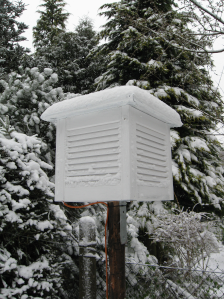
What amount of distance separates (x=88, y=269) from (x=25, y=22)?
1024 centimetres

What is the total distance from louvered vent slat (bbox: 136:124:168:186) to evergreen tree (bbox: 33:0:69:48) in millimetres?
9891

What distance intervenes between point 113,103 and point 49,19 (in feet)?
36.5

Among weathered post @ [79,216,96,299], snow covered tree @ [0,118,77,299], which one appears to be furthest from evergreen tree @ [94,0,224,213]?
weathered post @ [79,216,96,299]

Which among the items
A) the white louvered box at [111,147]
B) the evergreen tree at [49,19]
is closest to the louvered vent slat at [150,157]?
the white louvered box at [111,147]

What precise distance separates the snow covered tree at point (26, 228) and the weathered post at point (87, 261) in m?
0.42

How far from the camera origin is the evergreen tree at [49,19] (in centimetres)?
1048

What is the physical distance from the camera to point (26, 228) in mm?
2271

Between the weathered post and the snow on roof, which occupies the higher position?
the snow on roof

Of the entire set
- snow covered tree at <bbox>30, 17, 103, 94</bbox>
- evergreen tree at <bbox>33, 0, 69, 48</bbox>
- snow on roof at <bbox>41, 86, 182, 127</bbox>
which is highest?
evergreen tree at <bbox>33, 0, 69, 48</bbox>

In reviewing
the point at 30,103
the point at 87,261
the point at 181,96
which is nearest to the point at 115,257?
the point at 87,261

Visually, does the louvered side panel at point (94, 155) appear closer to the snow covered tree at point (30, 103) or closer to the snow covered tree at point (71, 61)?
the snow covered tree at point (30, 103)

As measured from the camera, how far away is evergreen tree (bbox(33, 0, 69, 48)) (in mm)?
10477

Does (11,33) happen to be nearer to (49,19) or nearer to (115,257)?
(49,19)

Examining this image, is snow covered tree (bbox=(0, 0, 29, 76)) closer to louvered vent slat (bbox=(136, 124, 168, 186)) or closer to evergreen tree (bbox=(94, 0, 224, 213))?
evergreen tree (bbox=(94, 0, 224, 213))
